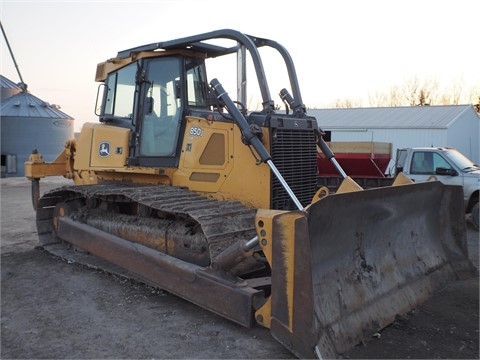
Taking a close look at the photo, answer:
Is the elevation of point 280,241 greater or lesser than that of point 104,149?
lesser

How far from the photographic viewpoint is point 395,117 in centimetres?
2686

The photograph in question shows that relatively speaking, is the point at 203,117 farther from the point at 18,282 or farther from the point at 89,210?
the point at 18,282

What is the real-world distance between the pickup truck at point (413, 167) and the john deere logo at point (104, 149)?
430 centimetres

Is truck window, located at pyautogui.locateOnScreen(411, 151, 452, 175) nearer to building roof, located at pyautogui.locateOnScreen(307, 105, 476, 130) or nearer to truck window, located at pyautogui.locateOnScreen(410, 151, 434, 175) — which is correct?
truck window, located at pyautogui.locateOnScreen(410, 151, 434, 175)

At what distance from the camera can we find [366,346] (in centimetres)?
379

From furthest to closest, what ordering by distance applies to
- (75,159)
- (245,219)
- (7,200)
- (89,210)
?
(7,200) → (75,159) → (89,210) → (245,219)

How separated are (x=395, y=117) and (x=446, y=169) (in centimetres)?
1807

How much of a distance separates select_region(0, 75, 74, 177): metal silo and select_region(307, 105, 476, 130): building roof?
47.6 feet

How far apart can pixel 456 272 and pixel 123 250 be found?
383 centimetres

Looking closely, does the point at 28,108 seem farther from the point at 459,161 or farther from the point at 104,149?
the point at 459,161

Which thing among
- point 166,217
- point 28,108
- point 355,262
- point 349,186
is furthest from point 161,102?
point 28,108

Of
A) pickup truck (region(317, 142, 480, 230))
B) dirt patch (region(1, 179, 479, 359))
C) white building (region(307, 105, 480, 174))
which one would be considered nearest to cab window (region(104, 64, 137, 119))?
dirt patch (region(1, 179, 479, 359))

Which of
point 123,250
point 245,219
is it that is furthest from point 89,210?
point 245,219

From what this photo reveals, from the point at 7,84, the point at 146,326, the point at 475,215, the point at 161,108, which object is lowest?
the point at 146,326
